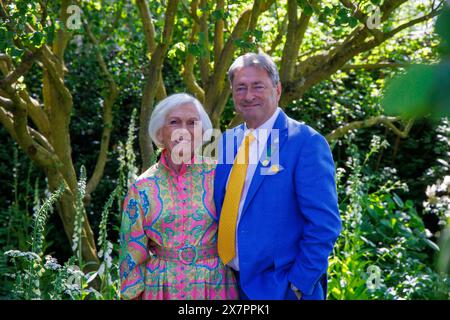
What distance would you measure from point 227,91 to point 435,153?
336 cm

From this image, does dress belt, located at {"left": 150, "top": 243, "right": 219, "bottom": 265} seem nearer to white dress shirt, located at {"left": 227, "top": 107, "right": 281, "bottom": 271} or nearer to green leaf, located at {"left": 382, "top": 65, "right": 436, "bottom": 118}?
white dress shirt, located at {"left": 227, "top": 107, "right": 281, "bottom": 271}

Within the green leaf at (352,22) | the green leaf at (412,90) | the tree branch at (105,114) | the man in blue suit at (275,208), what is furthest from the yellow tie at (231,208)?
the tree branch at (105,114)

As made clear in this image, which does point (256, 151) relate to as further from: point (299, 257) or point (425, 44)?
point (425, 44)

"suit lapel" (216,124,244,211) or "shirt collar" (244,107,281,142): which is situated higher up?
"shirt collar" (244,107,281,142)

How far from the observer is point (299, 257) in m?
2.38

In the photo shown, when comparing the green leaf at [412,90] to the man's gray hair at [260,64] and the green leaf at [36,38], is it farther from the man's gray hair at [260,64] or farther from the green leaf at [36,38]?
the green leaf at [36,38]

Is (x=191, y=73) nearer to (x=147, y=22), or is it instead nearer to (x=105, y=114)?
(x=147, y=22)

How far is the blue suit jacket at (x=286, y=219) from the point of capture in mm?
2350

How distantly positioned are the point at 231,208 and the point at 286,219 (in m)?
0.20

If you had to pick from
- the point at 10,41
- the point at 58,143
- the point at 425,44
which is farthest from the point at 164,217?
the point at 425,44

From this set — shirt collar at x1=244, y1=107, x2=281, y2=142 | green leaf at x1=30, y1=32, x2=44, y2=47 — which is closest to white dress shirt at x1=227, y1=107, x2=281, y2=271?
shirt collar at x1=244, y1=107, x2=281, y2=142

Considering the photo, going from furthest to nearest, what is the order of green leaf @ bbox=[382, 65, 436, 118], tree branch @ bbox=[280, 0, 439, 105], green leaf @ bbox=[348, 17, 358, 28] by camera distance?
tree branch @ bbox=[280, 0, 439, 105], green leaf @ bbox=[348, 17, 358, 28], green leaf @ bbox=[382, 65, 436, 118]

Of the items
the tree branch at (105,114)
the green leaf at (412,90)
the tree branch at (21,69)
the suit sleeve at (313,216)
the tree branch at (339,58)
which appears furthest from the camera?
the tree branch at (105,114)

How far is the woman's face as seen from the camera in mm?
2443
